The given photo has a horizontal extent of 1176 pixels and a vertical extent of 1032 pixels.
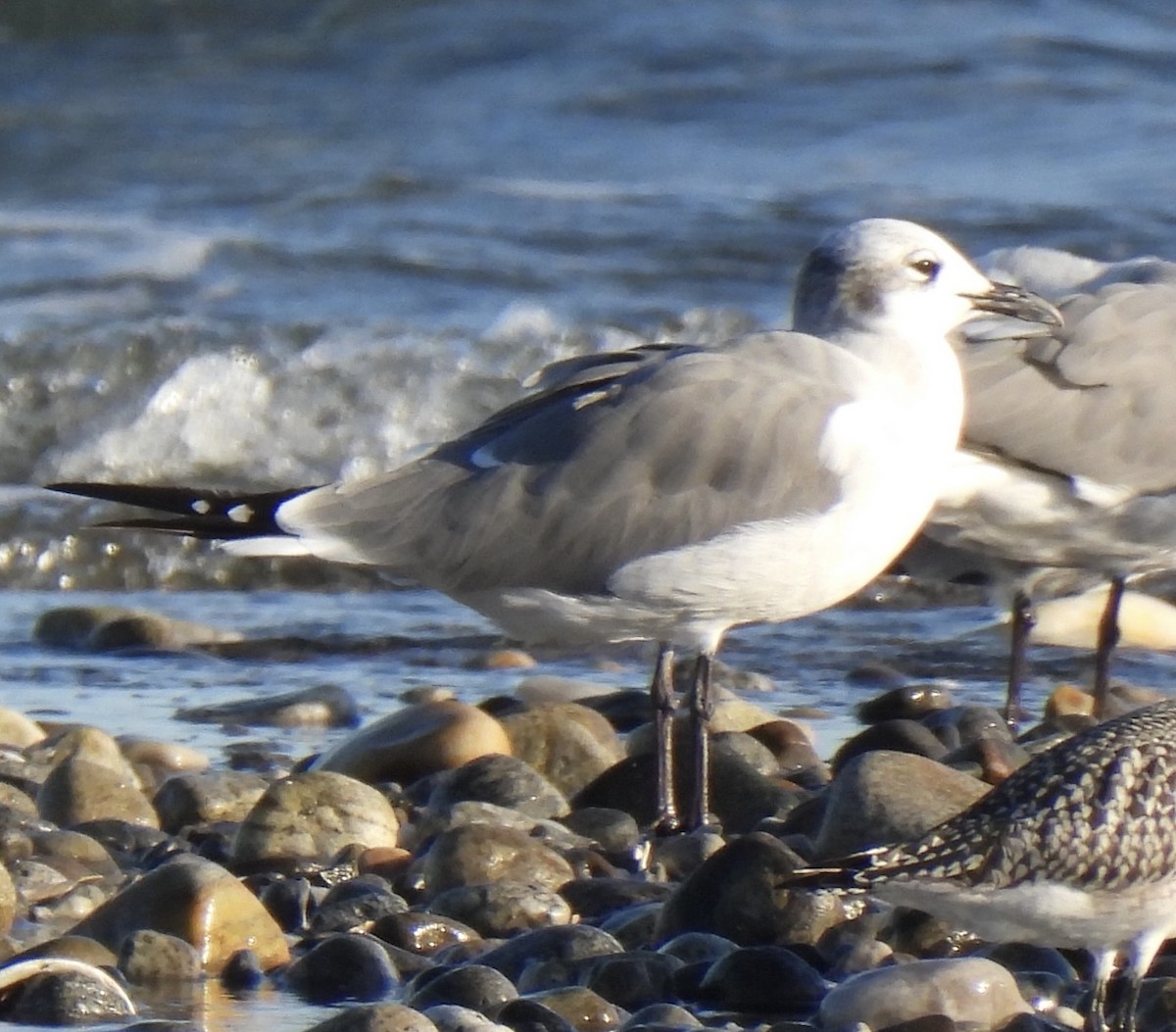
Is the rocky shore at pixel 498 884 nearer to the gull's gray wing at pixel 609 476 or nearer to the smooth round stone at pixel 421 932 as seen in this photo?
the smooth round stone at pixel 421 932

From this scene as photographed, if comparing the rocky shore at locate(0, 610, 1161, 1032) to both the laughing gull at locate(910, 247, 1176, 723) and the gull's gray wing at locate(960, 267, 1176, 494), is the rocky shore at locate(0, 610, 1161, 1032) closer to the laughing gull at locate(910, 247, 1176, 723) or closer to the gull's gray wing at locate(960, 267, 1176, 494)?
the laughing gull at locate(910, 247, 1176, 723)

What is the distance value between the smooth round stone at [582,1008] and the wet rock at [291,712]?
2507 mm

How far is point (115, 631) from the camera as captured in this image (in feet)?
23.5

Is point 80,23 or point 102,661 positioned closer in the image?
point 102,661

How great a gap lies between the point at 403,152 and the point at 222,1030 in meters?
10.6

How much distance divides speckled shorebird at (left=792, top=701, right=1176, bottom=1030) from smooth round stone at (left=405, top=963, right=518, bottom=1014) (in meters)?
0.51

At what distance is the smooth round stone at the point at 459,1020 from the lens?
3.57 metres

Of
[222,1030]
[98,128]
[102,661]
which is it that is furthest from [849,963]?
[98,128]

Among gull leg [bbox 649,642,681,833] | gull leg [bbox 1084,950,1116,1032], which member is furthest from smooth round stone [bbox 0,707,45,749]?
gull leg [bbox 1084,950,1116,1032]

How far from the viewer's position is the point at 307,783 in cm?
491

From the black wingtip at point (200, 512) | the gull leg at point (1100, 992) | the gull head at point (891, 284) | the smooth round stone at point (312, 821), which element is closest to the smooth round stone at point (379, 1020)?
the gull leg at point (1100, 992)

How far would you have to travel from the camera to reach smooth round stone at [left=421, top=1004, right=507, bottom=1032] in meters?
3.57

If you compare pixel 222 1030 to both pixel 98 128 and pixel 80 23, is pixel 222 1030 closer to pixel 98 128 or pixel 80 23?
pixel 98 128

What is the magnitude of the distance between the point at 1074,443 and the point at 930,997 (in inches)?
116
